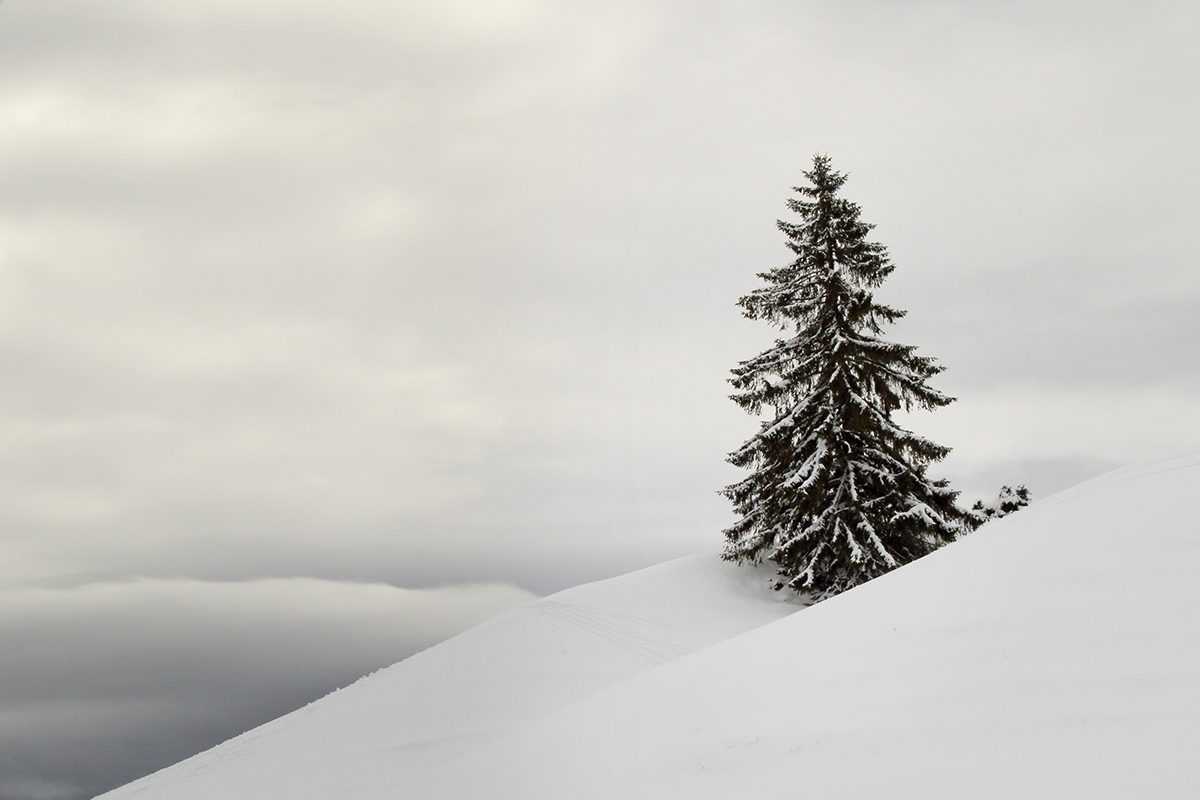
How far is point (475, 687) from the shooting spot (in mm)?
16406

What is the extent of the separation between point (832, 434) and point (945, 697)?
45.6 feet

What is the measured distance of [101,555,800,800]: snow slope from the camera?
14070 mm

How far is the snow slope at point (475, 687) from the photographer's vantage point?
14070 mm

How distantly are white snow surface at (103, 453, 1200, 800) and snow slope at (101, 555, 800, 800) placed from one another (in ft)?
0.93

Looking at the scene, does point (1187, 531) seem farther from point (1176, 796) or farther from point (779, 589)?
point (779, 589)

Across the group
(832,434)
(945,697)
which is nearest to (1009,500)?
(832,434)

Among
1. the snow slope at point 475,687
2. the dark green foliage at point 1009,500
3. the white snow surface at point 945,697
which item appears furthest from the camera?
the dark green foliage at point 1009,500

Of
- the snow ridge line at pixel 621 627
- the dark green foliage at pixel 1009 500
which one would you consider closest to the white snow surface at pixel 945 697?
the snow ridge line at pixel 621 627

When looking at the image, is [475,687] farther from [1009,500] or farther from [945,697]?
[1009,500]

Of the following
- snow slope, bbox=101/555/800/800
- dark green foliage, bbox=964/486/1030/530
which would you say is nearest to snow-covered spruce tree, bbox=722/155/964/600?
snow slope, bbox=101/555/800/800

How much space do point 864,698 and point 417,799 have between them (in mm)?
6303

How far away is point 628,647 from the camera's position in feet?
56.3

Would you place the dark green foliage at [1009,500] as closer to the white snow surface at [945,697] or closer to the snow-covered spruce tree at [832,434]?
the snow-covered spruce tree at [832,434]

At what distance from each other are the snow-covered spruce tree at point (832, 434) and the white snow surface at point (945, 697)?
7.77 m
